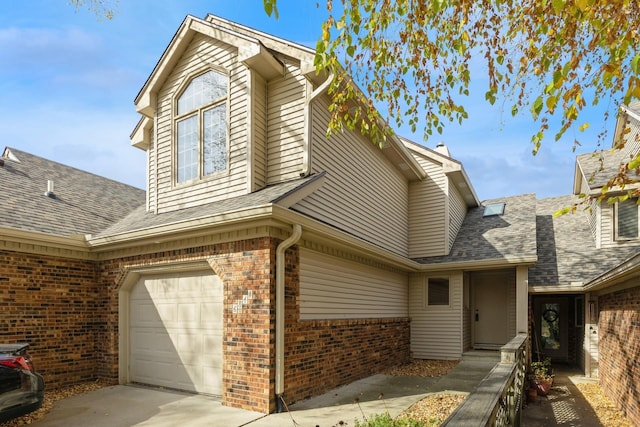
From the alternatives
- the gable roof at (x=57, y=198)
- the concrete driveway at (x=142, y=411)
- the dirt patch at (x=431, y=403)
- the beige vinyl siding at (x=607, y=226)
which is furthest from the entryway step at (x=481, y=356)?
the gable roof at (x=57, y=198)

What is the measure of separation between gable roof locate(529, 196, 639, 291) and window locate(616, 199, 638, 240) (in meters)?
0.42

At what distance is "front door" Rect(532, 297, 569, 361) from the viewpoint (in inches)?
560

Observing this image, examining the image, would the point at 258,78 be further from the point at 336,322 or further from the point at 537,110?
the point at 537,110

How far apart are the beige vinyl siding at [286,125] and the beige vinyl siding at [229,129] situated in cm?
60

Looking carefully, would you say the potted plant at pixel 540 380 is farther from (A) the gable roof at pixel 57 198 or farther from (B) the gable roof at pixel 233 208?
(A) the gable roof at pixel 57 198

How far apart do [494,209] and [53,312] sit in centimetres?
1496

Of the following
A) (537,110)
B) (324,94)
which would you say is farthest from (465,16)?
(324,94)

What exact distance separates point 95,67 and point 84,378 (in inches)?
251

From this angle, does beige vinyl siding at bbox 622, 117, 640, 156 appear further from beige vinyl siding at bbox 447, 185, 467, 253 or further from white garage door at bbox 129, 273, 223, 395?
white garage door at bbox 129, 273, 223, 395

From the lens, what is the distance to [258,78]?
8547mm

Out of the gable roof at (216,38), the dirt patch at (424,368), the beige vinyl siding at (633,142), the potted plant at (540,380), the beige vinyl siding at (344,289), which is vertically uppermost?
the gable roof at (216,38)

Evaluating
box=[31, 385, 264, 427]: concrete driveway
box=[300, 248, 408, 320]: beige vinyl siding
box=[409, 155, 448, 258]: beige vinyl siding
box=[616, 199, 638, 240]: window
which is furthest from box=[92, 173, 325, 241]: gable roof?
box=[616, 199, 638, 240]: window

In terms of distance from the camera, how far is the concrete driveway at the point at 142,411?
5.94 metres

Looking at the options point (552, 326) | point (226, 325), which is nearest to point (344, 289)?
point (226, 325)
